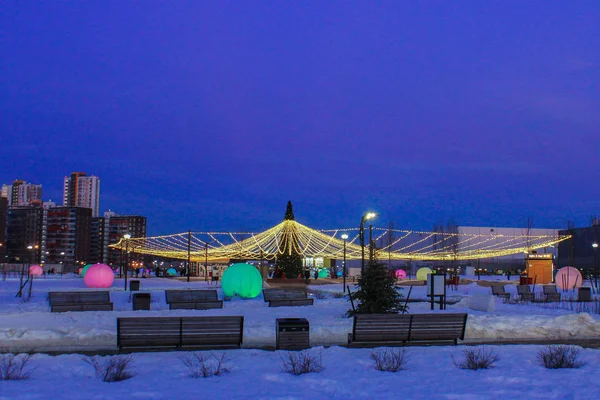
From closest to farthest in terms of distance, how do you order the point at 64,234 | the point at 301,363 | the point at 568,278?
1. the point at 301,363
2. the point at 568,278
3. the point at 64,234

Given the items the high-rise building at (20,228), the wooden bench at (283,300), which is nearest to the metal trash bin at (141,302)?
the wooden bench at (283,300)

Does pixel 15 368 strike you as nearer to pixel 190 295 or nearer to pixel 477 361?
pixel 477 361

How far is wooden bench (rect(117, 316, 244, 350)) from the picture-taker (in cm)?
1211

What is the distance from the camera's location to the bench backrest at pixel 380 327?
42.2 ft

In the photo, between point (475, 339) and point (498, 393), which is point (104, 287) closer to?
point (475, 339)

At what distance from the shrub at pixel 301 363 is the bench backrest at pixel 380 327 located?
151cm

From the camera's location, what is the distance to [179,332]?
12.3m

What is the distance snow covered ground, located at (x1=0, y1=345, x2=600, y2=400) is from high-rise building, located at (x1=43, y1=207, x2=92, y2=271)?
15904 cm

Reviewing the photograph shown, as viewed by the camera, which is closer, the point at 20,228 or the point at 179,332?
the point at 179,332

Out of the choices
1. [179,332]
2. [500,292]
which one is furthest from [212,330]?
[500,292]

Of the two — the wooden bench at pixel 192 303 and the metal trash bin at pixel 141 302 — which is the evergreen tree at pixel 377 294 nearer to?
the wooden bench at pixel 192 303

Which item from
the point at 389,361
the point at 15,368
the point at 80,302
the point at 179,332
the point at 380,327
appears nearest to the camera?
the point at 15,368

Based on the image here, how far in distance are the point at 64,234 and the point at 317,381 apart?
167 m

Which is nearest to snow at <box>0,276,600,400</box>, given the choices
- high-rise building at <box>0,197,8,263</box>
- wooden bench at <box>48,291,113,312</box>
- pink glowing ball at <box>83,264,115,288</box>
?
wooden bench at <box>48,291,113,312</box>
